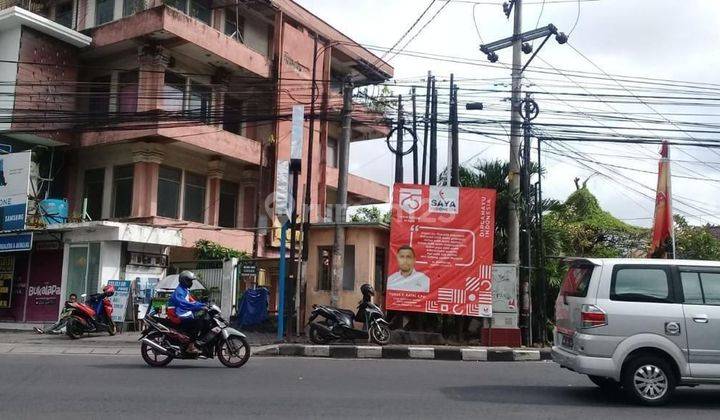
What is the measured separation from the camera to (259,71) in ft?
72.5

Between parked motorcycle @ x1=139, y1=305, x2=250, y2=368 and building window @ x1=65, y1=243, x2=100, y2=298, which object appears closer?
parked motorcycle @ x1=139, y1=305, x2=250, y2=368

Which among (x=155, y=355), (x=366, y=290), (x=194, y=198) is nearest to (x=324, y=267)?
(x=366, y=290)

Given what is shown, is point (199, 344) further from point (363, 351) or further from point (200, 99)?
point (200, 99)

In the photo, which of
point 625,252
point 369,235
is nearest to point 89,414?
point 369,235

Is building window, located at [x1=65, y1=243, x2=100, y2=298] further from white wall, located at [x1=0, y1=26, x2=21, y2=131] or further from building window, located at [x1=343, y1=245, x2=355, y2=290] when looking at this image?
building window, located at [x1=343, y1=245, x2=355, y2=290]

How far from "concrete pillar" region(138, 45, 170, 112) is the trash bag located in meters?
6.91

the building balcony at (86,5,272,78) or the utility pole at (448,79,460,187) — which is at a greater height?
the building balcony at (86,5,272,78)

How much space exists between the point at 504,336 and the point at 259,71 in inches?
510

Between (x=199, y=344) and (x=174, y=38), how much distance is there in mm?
12001

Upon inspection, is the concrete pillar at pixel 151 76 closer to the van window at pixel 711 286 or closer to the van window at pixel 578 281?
the van window at pixel 578 281

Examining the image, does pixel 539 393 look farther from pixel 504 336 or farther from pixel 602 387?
pixel 504 336

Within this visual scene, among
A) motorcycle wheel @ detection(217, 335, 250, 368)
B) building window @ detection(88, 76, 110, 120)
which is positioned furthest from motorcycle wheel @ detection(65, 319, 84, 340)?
building window @ detection(88, 76, 110, 120)

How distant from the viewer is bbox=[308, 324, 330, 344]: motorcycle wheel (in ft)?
44.5

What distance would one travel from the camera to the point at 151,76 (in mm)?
19500
